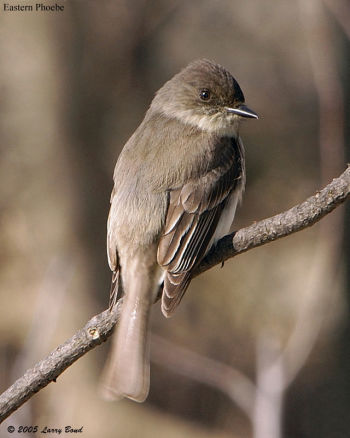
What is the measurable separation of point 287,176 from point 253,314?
1408mm

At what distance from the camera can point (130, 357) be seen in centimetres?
410

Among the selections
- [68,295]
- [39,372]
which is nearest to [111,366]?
[39,372]

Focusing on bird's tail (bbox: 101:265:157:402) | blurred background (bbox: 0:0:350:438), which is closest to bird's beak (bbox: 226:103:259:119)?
bird's tail (bbox: 101:265:157:402)

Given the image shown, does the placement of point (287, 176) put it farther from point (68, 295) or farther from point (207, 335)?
point (68, 295)

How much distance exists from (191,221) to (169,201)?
0.17 meters

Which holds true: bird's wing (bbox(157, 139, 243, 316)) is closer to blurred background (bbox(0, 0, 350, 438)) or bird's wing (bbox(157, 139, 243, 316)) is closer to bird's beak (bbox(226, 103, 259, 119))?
bird's beak (bbox(226, 103, 259, 119))

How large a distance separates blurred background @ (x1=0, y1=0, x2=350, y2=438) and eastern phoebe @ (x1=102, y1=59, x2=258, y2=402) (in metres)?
2.16

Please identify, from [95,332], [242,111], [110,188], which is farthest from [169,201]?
[110,188]

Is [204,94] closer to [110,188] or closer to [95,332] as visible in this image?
[95,332]

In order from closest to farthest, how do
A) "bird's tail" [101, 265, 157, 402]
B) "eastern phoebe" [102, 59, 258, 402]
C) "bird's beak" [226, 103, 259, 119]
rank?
"bird's tail" [101, 265, 157, 402], "eastern phoebe" [102, 59, 258, 402], "bird's beak" [226, 103, 259, 119]

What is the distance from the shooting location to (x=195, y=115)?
16.8 feet

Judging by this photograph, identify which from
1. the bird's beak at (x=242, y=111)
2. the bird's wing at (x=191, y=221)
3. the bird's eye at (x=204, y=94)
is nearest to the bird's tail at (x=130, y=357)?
the bird's wing at (x=191, y=221)

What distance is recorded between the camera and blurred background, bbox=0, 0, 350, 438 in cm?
755

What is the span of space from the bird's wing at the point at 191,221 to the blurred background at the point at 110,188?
2310 mm
